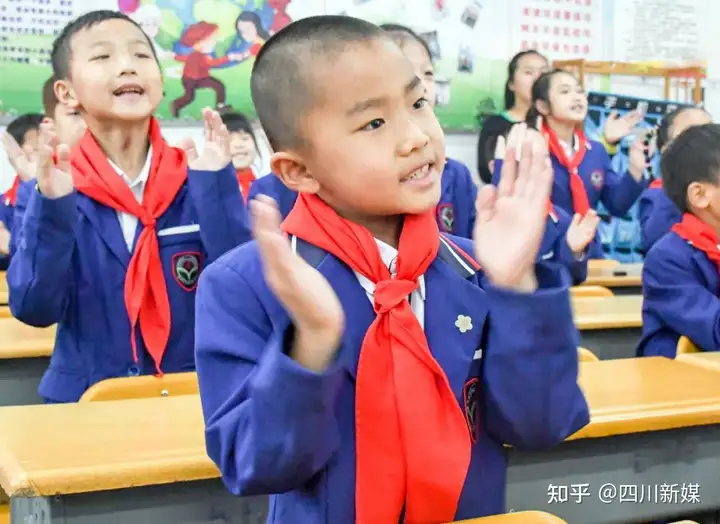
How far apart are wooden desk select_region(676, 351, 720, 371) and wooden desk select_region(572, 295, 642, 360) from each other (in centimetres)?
59

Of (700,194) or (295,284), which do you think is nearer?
(295,284)

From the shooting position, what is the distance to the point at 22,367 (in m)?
2.33

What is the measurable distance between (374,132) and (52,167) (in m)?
1.03

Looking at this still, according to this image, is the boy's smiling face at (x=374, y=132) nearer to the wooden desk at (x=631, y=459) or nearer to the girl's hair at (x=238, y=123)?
the wooden desk at (x=631, y=459)

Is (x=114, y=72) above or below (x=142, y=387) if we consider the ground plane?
above

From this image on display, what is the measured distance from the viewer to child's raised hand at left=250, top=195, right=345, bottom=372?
0.85 m

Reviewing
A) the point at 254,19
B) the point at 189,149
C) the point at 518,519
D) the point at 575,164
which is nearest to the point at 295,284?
the point at 518,519

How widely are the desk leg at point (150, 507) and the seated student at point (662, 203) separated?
126 inches

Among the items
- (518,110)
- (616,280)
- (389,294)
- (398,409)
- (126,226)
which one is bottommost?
(616,280)

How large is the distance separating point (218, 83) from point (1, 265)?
1.72 meters

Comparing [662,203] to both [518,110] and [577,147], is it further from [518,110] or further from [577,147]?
[518,110]

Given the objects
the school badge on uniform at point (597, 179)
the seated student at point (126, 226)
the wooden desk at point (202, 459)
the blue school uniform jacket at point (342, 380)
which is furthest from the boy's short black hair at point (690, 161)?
the school badge on uniform at point (597, 179)

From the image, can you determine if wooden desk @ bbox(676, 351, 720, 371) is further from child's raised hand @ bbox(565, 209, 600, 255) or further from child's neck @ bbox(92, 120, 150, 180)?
child's neck @ bbox(92, 120, 150, 180)

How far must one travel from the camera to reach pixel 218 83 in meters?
5.40
